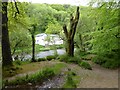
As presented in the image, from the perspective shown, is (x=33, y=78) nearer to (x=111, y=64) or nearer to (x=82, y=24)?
(x=111, y=64)

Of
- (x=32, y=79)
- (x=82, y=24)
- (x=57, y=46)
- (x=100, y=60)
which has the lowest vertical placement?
(x=100, y=60)

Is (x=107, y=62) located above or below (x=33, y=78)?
below

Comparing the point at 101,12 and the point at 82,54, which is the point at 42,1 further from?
the point at 101,12

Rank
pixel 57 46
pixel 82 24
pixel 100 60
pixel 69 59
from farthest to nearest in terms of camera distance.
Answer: pixel 57 46
pixel 82 24
pixel 100 60
pixel 69 59

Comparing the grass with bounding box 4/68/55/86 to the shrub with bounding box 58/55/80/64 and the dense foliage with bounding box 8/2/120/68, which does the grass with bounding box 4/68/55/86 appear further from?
the shrub with bounding box 58/55/80/64

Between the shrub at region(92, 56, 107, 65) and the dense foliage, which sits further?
the shrub at region(92, 56, 107, 65)

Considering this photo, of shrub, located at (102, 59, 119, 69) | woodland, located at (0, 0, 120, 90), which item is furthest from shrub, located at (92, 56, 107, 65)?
shrub, located at (102, 59, 119, 69)

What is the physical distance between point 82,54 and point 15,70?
27.9 feet

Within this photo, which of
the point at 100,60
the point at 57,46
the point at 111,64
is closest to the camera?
the point at 111,64

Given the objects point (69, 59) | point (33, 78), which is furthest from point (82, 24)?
point (33, 78)

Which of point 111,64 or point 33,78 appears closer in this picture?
point 33,78

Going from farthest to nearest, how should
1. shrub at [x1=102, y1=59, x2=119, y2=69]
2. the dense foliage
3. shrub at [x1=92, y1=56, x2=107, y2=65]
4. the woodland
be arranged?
shrub at [x1=92, y1=56, x2=107, y2=65]
shrub at [x1=102, y1=59, x2=119, y2=69]
the dense foliage
the woodland

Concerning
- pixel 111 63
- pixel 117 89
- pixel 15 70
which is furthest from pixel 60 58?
pixel 117 89

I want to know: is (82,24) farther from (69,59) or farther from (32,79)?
(32,79)
